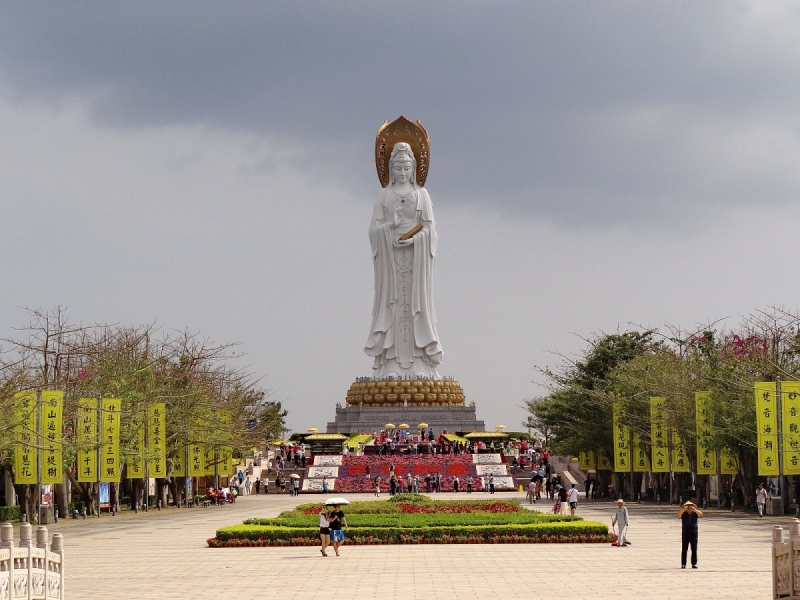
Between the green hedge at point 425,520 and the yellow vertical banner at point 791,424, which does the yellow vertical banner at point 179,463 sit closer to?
the green hedge at point 425,520

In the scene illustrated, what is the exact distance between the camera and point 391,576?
61.5ft

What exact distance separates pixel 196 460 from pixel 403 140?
1121 inches

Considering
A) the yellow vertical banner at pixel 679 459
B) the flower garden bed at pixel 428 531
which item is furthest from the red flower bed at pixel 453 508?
the yellow vertical banner at pixel 679 459

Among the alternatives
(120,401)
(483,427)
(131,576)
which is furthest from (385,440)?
(131,576)

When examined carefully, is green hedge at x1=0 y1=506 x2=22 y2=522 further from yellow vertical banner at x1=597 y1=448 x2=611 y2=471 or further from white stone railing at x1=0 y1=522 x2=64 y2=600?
yellow vertical banner at x1=597 y1=448 x2=611 y2=471

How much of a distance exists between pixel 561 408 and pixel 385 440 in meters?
12.2

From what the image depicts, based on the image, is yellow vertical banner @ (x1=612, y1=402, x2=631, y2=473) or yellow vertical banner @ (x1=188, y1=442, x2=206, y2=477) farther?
yellow vertical banner @ (x1=188, y1=442, x2=206, y2=477)

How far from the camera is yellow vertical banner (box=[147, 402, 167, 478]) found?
3781cm

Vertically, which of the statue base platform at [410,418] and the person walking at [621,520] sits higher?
the statue base platform at [410,418]

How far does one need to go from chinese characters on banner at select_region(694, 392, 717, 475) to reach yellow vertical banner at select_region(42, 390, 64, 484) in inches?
636

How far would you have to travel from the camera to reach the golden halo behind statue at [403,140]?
2616 inches

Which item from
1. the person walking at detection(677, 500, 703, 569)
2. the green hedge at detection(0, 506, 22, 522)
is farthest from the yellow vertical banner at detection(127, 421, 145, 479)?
the person walking at detection(677, 500, 703, 569)

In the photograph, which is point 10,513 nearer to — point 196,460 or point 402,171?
point 196,460

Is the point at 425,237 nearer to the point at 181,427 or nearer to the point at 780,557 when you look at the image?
the point at 181,427
